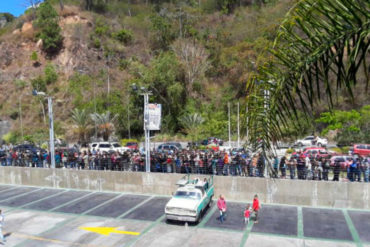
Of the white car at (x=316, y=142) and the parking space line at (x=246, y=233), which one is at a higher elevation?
the white car at (x=316, y=142)

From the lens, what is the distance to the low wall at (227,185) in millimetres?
15492

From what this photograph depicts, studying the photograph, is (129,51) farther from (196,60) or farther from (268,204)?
(268,204)

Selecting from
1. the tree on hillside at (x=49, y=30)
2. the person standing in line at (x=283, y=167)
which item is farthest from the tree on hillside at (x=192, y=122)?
the tree on hillside at (x=49, y=30)

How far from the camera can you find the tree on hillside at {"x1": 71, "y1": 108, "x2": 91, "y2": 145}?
148 ft

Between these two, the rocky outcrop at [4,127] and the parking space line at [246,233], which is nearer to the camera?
the parking space line at [246,233]

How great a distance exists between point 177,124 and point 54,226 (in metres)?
35.5

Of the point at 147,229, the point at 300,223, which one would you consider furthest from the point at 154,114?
the point at 300,223

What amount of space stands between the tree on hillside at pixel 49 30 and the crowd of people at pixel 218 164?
40340mm

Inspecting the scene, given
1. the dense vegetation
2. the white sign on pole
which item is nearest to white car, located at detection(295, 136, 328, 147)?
the dense vegetation

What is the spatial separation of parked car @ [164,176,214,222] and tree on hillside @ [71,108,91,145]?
108ft

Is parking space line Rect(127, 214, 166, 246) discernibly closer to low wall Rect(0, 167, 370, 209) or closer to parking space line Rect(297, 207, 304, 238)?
low wall Rect(0, 167, 370, 209)

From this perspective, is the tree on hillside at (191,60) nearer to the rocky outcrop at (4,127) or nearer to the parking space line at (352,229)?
the rocky outcrop at (4,127)

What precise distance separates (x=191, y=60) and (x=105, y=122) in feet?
60.1

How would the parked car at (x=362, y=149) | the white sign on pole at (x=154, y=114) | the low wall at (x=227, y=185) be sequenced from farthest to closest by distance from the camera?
the parked car at (x=362, y=149) < the white sign on pole at (x=154, y=114) < the low wall at (x=227, y=185)
